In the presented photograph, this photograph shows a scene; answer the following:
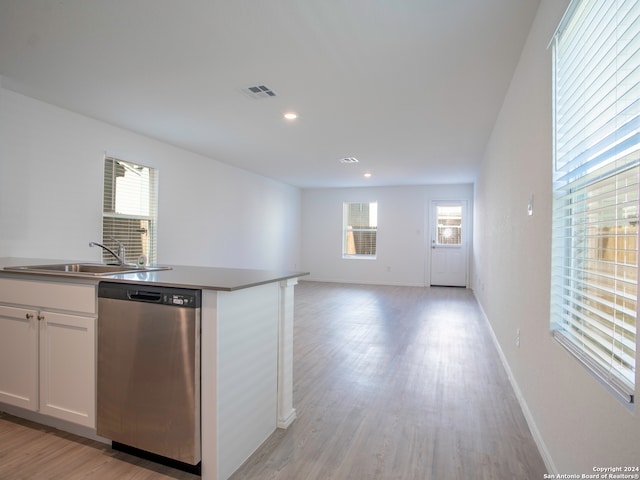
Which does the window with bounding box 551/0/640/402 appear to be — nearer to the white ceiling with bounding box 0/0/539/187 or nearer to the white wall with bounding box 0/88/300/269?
the white ceiling with bounding box 0/0/539/187

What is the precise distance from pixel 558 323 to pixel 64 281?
2.57m

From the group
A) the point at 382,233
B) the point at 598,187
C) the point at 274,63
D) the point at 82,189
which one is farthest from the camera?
the point at 382,233

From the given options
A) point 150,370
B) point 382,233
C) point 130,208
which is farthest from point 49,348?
point 382,233

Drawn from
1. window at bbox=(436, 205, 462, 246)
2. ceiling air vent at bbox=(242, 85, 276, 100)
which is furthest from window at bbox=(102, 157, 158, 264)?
window at bbox=(436, 205, 462, 246)

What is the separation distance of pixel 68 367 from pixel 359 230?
24.6 ft

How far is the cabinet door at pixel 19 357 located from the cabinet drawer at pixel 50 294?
69 mm

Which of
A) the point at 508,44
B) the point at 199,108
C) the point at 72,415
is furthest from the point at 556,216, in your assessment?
the point at 199,108

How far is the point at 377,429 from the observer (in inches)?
81.7

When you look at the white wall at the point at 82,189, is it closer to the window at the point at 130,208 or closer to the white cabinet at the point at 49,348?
the window at the point at 130,208

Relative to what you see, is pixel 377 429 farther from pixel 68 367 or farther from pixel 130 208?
pixel 130 208

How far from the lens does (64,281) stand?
1.95m

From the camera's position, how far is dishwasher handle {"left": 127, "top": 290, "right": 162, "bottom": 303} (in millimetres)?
1656

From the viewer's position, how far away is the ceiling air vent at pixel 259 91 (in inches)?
119

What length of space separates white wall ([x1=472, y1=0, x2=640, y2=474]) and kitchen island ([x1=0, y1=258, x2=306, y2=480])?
136cm
